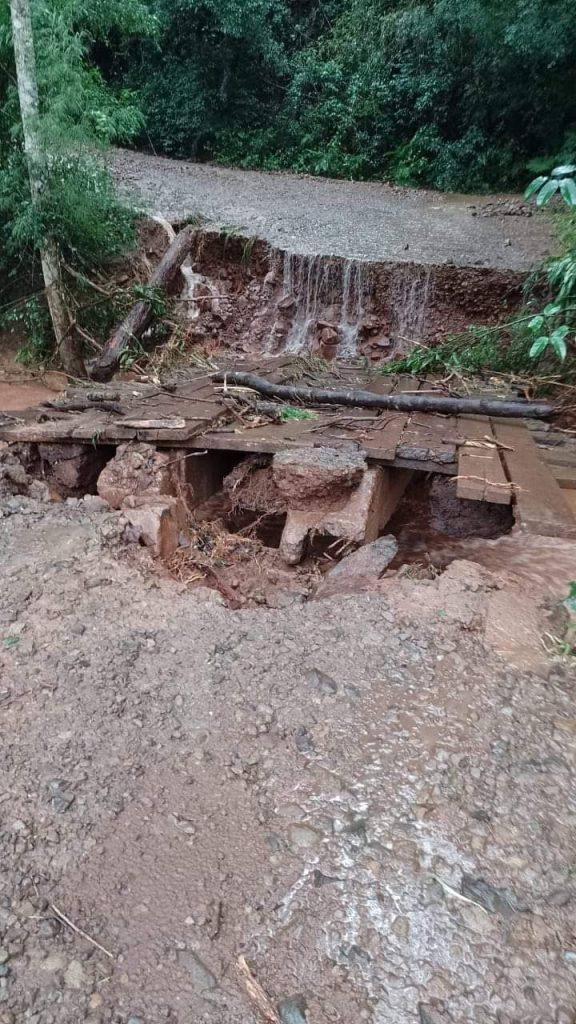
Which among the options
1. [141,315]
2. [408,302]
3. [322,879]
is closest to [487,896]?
[322,879]

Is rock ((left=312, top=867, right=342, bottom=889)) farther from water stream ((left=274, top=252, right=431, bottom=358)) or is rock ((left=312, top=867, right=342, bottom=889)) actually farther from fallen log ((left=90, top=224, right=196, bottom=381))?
water stream ((left=274, top=252, right=431, bottom=358))

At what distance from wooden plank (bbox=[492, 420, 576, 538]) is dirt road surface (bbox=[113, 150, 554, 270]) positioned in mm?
4265

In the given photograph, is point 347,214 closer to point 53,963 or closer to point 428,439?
point 428,439

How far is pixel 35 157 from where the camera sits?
5898 millimetres

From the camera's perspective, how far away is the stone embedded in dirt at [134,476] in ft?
13.5

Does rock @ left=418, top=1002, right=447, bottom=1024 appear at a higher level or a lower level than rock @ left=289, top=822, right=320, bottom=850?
lower

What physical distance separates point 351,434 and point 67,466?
217 centimetres

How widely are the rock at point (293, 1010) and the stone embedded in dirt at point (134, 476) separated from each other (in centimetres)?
304

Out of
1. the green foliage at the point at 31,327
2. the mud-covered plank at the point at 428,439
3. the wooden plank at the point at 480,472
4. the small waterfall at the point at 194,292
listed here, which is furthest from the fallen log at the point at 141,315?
the wooden plank at the point at 480,472

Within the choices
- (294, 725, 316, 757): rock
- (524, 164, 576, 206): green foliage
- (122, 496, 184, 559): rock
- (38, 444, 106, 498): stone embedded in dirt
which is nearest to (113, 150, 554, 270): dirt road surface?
(38, 444, 106, 498): stone embedded in dirt

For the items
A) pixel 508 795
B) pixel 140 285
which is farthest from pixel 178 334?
pixel 508 795

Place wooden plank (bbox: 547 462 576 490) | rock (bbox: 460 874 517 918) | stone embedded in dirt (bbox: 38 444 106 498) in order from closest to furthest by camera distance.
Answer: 1. rock (bbox: 460 874 517 918)
2. wooden plank (bbox: 547 462 576 490)
3. stone embedded in dirt (bbox: 38 444 106 498)

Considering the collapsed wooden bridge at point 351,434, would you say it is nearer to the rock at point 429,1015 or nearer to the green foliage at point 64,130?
the green foliage at point 64,130

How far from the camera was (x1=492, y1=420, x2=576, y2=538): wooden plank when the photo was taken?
341 centimetres
